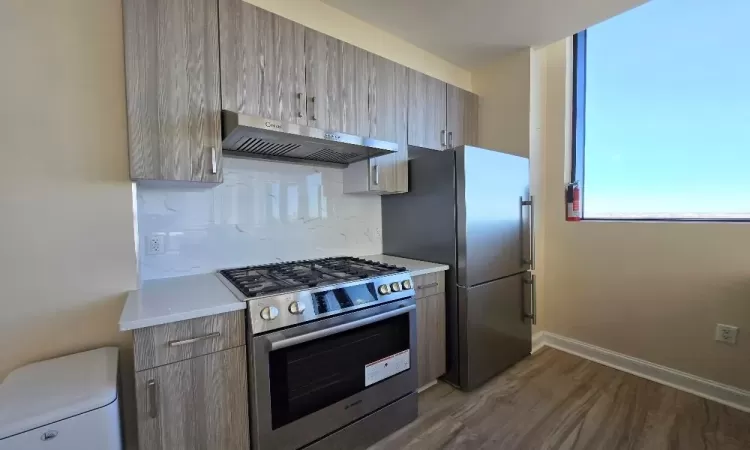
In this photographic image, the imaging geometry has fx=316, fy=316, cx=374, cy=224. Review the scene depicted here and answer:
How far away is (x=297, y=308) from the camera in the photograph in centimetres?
138

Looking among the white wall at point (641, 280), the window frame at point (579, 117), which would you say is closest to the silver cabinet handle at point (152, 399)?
the white wall at point (641, 280)

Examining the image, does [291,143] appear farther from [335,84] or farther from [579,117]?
[579,117]

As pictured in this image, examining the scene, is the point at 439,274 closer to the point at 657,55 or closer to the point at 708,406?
the point at 708,406

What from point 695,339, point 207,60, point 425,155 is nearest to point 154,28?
point 207,60

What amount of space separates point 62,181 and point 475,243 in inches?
85.3

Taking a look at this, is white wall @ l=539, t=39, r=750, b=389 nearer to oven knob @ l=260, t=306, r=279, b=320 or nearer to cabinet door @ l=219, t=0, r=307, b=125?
cabinet door @ l=219, t=0, r=307, b=125

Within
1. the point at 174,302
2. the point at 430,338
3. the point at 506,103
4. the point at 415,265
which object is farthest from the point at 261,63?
the point at 506,103

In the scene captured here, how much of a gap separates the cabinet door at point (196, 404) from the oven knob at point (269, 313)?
16 centimetres

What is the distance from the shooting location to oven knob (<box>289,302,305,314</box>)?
54.1 inches

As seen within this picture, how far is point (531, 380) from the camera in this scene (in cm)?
227

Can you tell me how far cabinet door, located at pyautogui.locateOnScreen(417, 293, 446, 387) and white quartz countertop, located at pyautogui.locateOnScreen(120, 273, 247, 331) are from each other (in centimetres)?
116

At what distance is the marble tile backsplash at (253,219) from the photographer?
170cm

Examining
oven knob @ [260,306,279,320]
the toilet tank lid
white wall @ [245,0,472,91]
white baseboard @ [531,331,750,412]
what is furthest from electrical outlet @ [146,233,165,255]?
→ white baseboard @ [531,331,750,412]

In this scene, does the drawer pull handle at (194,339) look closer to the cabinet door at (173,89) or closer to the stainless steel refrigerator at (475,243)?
the cabinet door at (173,89)
